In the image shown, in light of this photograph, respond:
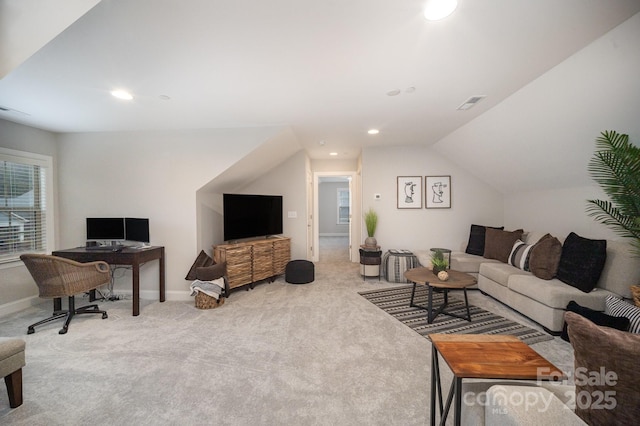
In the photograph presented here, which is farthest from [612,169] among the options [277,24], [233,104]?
[233,104]

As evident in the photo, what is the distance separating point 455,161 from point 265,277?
4218mm

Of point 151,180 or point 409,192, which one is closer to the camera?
point 151,180

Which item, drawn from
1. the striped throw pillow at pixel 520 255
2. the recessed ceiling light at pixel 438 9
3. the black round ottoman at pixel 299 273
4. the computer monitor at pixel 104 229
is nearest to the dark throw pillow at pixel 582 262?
the striped throw pillow at pixel 520 255

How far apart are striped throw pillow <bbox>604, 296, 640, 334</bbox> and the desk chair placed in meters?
5.26

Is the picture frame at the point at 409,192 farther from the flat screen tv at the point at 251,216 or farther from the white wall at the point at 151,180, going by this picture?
the white wall at the point at 151,180

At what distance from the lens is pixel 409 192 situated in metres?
5.12

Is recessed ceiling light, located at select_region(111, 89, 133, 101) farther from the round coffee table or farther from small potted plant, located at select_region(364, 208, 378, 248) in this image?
small potted plant, located at select_region(364, 208, 378, 248)

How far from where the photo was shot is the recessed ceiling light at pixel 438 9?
1.44 metres

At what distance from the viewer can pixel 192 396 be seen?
182 cm

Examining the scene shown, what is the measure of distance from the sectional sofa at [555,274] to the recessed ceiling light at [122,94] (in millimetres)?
4887

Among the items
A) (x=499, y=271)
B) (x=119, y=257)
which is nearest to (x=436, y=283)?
(x=499, y=271)

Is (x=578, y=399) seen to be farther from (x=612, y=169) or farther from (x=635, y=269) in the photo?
(x=635, y=269)

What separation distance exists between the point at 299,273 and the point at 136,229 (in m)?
2.58

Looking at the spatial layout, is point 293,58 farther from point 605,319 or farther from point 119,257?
point 605,319
